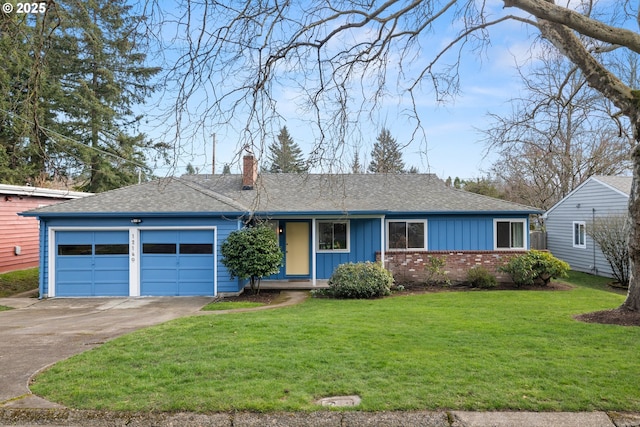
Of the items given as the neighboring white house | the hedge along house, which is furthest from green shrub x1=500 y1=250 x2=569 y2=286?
the neighboring white house

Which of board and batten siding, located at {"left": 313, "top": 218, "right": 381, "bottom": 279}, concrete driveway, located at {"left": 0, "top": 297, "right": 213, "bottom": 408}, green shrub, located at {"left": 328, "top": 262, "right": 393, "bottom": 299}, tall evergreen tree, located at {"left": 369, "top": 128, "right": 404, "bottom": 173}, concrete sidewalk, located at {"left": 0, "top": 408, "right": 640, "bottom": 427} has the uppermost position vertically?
tall evergreen tree, located at {"left": 369, "top": 128, "right": 404, "bottom": 173}

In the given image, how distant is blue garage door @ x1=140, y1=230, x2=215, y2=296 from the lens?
12.4 m

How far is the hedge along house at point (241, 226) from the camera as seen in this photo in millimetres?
12312

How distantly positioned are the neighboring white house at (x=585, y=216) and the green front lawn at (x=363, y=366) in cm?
1034

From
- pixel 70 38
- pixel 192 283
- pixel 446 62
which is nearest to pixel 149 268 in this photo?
pixel 192 283

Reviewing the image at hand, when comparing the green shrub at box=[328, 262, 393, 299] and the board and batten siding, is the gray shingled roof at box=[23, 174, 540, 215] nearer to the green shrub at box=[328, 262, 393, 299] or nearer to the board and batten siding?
the board and batten siding

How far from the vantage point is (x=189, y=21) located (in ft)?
14.2

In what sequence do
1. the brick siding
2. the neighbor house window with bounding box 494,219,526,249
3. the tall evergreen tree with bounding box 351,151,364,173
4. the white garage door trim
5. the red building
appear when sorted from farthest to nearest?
the red building, the neighbor house window with bounding box 494,219,526,249, the brick siding, the white garage door trim, the tall evergreen tree with bounding box 351,151,364,173

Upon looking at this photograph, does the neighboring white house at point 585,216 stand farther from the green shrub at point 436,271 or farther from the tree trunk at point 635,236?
the tree trunk at point 635,236

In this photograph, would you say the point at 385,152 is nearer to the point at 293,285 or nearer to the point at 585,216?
the point at 293,285

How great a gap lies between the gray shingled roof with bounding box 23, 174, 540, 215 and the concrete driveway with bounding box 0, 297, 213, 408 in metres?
2.68

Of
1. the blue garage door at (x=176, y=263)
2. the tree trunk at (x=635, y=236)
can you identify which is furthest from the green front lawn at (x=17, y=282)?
the tree trunk at (x=635, y=236)

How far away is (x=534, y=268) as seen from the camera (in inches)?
526

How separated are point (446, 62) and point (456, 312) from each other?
17.5 feet
